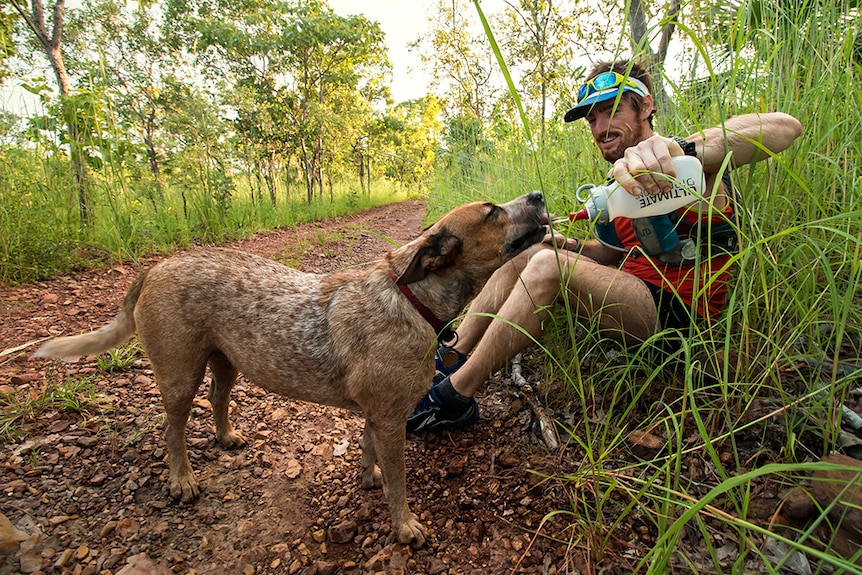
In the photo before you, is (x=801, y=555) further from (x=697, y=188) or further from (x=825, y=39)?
(x=825, y=39)

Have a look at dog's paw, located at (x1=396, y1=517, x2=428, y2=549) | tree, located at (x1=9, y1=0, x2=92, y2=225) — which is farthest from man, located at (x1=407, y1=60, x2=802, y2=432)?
tree, located at (x1=9, y1=0, x2=92, y2=225)

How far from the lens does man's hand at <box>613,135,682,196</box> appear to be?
1.61m

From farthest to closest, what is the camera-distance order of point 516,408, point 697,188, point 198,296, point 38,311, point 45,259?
1. point 45,259
2. point 38,311
3. point 516,408
4. point 198,296
5. point 697,188

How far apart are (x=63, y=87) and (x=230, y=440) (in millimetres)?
5559

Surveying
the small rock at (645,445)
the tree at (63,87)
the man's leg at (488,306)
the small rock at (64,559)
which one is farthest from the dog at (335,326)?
the tree at (63,87)

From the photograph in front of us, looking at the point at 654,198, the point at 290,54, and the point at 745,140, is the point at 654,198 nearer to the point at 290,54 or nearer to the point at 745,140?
the point at 745,140

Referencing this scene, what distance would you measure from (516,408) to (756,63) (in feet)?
7.63

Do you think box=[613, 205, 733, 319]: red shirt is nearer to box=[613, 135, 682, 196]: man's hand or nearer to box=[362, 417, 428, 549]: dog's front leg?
box=[613, 135, 682, 196]: man's hand

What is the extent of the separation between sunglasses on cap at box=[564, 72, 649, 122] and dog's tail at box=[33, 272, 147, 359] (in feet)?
9.51

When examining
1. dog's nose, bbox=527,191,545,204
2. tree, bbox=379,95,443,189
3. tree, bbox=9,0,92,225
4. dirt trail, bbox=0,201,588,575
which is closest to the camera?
dirt trail, bbox=0,201,588,575

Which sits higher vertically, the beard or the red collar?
the beard

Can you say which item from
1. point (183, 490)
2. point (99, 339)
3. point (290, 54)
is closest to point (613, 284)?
point (183, 490)

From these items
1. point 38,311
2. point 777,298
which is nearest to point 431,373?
point 777,298

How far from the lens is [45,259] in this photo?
4332mm
